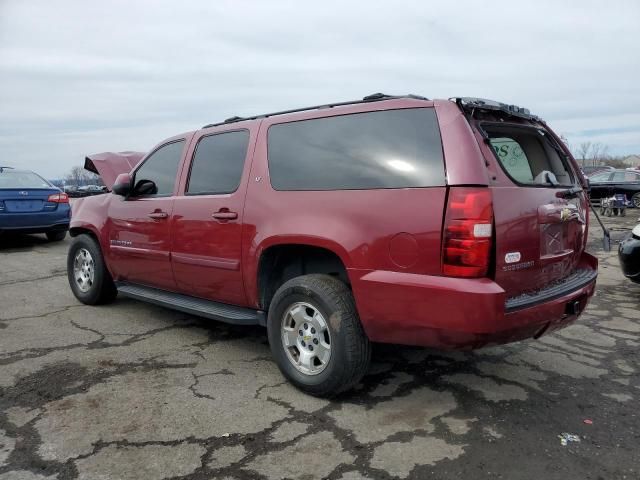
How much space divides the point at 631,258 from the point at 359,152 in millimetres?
3901

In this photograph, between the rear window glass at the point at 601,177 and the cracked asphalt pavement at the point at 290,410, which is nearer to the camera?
the cracked asphalt pavement at the point at 290,410

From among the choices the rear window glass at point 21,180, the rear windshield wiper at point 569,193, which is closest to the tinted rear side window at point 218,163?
the rear windshield wiper at point 569,193

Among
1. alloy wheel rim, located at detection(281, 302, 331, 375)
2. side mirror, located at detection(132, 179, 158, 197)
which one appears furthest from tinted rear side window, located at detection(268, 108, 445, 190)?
side mirror, located at detection(132, 179, 158, 197)

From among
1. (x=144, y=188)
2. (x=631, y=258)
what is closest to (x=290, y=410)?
(x=144, y=188)

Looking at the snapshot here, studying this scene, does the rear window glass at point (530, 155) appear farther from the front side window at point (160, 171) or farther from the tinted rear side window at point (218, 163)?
the front side window at point (160, 171)

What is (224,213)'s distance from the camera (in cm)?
376

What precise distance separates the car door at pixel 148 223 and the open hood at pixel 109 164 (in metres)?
5.00

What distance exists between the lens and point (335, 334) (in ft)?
10.1

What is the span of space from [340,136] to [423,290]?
114 centimetres

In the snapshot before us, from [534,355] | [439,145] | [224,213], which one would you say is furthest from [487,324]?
[224,213]

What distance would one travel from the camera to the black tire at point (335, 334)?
3.05 meters

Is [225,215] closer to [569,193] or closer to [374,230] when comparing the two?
[374,230]

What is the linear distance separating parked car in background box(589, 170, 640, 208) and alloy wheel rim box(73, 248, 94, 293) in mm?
17632

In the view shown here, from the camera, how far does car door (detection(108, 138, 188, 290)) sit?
4391mm
